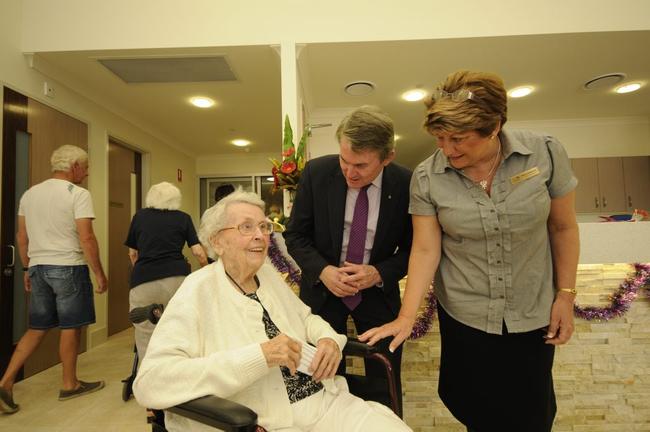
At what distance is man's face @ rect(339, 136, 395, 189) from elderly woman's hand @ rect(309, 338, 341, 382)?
1.94 feet

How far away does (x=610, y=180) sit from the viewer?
4.93 meters

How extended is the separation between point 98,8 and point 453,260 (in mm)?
3309

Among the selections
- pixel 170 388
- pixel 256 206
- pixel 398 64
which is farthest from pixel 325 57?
pixel 170 388

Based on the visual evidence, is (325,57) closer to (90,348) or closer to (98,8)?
(98,8)

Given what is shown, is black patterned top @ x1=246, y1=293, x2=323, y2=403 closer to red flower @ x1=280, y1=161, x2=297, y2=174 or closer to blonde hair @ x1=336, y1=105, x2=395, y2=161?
blonde hair @ x1=336, y1=105, x2=395, y2=161

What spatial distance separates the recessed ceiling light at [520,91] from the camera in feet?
13.1

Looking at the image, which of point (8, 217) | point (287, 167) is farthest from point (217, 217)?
point (8, 217)

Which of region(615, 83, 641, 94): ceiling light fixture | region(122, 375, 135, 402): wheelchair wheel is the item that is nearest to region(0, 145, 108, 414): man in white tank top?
region(122, 375, 135, 402): wheelchair wheel

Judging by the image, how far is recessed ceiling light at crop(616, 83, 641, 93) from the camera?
4.01 metres

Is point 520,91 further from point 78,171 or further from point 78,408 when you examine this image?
point 78,408

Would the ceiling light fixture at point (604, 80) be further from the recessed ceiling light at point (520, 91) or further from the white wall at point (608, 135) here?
the white wall at point (608, 135)

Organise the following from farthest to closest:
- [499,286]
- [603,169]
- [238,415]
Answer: [603,169] < [499,286] < [238,415]

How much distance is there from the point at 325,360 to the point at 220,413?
423 mm

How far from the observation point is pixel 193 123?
16.7ft
